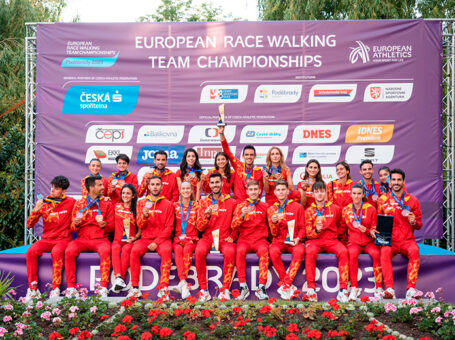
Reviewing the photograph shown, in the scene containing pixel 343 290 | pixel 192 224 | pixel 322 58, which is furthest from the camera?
pixel 322 58


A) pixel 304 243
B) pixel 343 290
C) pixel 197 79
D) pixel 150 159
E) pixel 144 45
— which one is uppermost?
pixel 144 45

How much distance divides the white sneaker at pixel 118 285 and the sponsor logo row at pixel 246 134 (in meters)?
3.00

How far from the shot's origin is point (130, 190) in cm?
606

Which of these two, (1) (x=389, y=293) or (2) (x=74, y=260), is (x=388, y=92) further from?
(2) (x=74, y=260)

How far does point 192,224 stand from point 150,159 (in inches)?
→ 97.1

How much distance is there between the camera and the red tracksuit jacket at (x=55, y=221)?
6055 mm

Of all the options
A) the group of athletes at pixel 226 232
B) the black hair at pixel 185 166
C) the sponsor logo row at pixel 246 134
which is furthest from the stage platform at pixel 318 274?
the sponsor logo row at pixel 246 134

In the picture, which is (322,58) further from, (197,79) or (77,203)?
(77,203)

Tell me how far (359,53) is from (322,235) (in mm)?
3657

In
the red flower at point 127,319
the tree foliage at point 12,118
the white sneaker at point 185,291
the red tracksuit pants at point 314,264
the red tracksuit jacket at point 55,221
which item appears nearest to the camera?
the red flower at point 127,319

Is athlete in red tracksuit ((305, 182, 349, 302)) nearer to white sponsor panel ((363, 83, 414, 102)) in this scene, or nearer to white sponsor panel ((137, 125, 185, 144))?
white sponsor panel ((363, 83, 414, 102))

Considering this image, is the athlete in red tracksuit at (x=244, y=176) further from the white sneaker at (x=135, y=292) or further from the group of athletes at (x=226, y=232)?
the white sneaker at (x=135, y=292)

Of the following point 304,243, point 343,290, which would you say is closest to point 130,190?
point 304,243

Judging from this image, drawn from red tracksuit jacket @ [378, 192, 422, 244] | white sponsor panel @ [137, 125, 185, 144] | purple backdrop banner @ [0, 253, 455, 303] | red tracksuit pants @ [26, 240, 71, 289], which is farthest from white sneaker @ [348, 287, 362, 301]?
white sponsor panel @ [137, 125, 185, 144]
